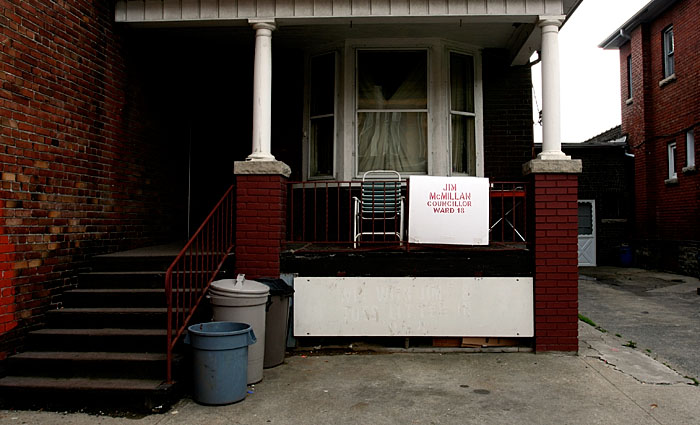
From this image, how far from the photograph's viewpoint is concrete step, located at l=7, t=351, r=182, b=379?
13.4ft

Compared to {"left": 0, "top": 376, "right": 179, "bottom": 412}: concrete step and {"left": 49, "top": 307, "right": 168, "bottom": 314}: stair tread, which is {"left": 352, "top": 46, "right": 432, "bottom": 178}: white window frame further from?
{"left": 0, "top": 376, "right": 179, "bottom": 412}: concrete step

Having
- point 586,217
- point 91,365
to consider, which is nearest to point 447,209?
point 91,365

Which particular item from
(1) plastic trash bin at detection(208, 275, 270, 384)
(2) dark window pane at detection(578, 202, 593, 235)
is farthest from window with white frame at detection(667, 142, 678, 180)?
(1) plastic trash bin at detection(208, 275, 270, 384)

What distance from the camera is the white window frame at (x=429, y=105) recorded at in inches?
269

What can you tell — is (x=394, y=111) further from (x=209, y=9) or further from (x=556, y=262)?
(x=556, y=262)

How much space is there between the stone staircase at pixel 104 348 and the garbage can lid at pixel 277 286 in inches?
38.7

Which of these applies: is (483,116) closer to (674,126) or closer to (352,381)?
(352,381)

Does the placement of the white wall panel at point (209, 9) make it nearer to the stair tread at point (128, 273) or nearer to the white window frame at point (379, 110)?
the white window frame at point (379, 110)

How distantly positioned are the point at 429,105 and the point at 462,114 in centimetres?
54

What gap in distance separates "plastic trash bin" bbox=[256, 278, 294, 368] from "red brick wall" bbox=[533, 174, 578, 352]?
2633 mm

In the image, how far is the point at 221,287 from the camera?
14.5 feet

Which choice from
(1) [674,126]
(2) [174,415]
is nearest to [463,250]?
(2) [174,415]

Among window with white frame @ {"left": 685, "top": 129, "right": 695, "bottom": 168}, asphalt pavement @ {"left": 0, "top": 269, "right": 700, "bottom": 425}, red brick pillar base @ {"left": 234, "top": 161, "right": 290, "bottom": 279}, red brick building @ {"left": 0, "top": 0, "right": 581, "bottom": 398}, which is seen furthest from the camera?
window with white frame @ {"left": 685, "top": 129, "right": 695, "bottom": 168}

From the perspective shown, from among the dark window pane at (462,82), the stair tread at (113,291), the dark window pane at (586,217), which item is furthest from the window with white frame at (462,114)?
the dark window pane at (586,217)
